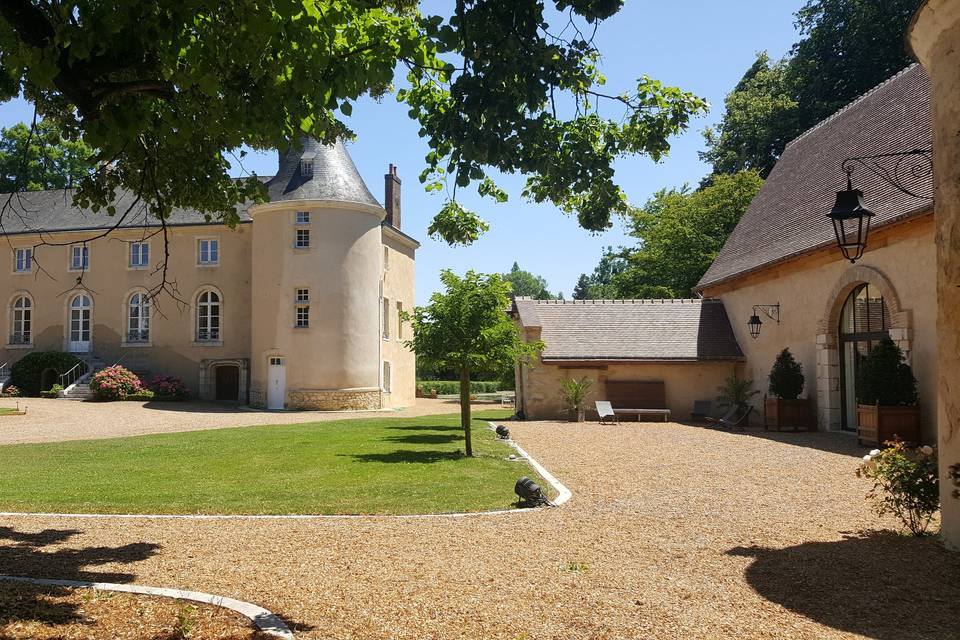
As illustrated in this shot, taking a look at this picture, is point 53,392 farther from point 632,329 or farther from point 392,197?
point 632,329

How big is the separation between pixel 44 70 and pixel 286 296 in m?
25.0

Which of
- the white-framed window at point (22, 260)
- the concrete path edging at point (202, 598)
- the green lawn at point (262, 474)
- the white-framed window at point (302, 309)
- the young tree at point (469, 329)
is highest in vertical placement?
the white-framed window at point (22, 260)

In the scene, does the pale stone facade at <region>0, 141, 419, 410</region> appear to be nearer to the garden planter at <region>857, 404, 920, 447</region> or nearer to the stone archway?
the stone archway

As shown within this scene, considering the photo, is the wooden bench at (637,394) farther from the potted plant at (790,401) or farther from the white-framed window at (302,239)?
the white-framed window at (302,239)

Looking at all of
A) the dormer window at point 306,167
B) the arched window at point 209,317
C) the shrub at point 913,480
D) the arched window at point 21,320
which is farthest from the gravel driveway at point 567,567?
the arched window at point 21,320

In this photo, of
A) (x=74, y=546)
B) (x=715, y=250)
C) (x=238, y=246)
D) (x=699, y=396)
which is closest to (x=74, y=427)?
(x=238, y=246)

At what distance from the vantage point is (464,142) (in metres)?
5.71

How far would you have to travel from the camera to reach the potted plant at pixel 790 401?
17766mm

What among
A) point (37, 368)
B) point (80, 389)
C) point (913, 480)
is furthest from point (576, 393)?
point (37, 368)

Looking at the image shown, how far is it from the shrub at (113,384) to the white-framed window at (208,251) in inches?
224

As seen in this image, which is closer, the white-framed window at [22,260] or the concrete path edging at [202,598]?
the concrete path edging at [202,598]

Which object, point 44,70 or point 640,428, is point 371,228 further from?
point 44,70

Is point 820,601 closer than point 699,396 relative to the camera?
Yes

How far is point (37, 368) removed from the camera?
3034 cm
